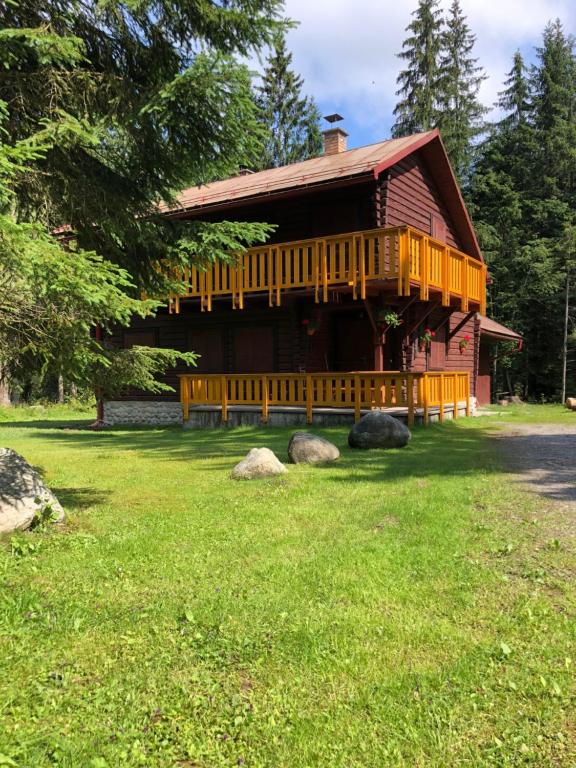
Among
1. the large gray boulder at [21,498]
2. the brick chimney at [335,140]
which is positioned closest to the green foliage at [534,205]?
the brick chimney at [335,140]

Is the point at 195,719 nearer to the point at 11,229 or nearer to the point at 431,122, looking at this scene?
the point at 11,229

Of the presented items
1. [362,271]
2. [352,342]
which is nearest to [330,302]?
[362,271]

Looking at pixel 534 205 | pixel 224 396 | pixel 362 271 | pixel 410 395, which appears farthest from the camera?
pixel 534 205

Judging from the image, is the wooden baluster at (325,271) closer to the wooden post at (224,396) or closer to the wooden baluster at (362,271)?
the wooden baluster at (362,271)

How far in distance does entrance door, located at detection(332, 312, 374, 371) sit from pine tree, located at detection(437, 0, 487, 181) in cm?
2330

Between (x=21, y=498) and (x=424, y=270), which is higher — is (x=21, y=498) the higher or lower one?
the lower one

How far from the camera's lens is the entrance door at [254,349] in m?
17.3

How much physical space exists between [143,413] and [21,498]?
14.2 m

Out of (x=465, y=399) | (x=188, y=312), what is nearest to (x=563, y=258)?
(x=465, y=399)

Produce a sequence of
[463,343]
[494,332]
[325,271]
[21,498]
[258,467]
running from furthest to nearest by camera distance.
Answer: [494,332] → [463,343] → [325,271] → [258,467] → [21,498]

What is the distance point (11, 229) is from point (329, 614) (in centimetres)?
311

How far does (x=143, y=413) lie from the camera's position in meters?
19.1

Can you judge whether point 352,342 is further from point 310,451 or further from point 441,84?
point 441,84

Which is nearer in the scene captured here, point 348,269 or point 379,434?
point 379,434
